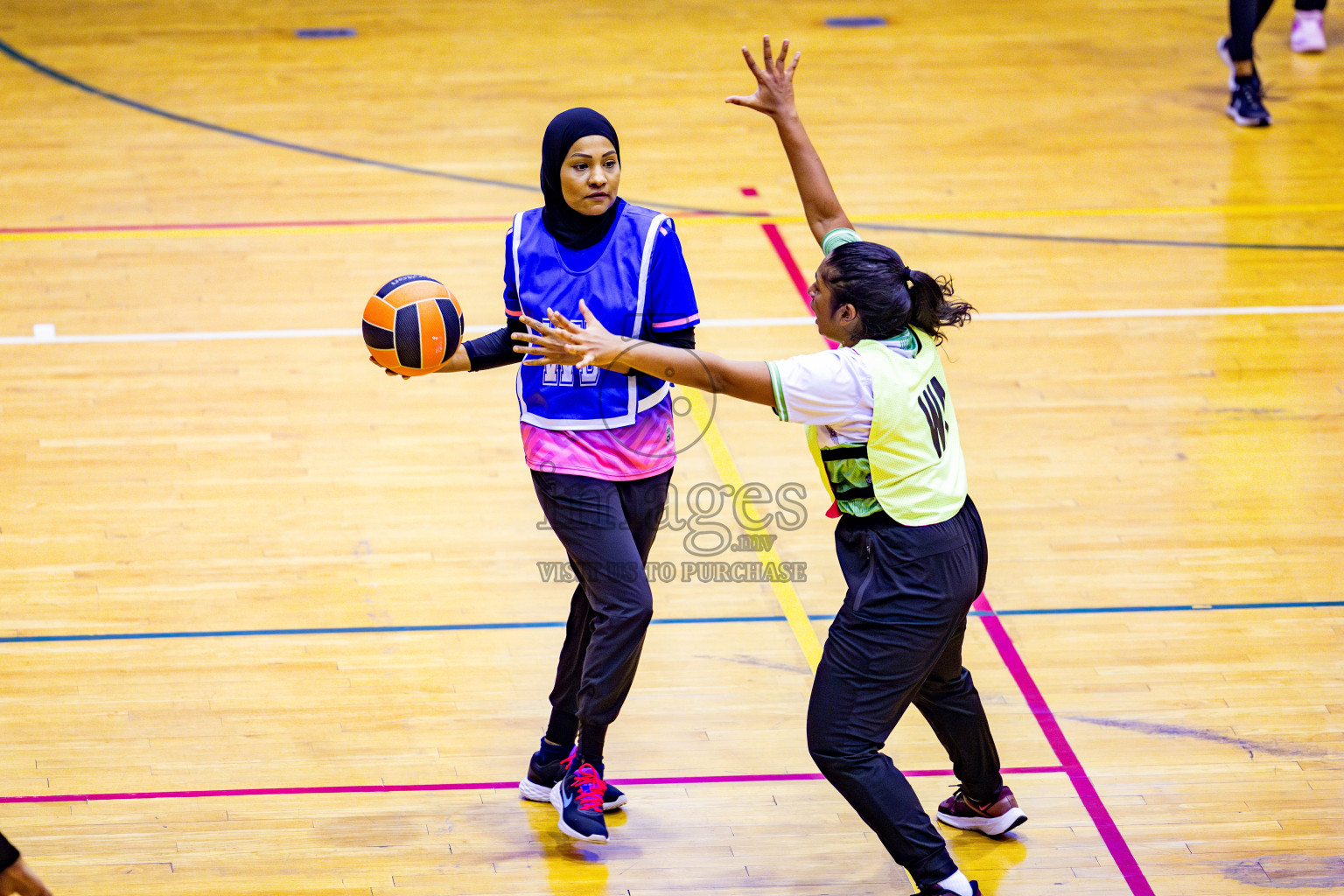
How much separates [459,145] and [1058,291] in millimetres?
4169

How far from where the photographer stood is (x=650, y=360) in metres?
3.28

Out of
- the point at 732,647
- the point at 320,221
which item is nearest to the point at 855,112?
the point at 320,221

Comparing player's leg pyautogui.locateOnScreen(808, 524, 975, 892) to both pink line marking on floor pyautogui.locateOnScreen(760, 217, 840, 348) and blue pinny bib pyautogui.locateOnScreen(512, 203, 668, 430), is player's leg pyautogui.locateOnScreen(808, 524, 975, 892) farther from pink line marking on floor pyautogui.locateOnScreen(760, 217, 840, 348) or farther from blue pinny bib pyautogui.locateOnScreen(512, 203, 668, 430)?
pink line marking on floor pyautogui.locateOnScreen(760, 217, 840, 348)

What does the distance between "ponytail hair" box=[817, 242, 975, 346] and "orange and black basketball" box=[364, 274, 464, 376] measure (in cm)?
106

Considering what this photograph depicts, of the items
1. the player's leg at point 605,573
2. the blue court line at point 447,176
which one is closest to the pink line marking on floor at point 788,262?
the blue court line at point 447,176

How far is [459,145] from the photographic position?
375 inches

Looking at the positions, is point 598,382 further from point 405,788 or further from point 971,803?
point 971,803

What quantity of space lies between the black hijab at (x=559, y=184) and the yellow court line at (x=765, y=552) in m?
1.65

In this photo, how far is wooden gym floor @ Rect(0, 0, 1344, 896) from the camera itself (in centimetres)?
403

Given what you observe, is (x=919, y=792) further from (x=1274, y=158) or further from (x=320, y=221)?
(x=1274, y=158)

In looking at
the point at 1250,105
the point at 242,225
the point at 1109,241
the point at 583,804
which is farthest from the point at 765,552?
the point at 1250,105

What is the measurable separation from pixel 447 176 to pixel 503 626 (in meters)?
4.74

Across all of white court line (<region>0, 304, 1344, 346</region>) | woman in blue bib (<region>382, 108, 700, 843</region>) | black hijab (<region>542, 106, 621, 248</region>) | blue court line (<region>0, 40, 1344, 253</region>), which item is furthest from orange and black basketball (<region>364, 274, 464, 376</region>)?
blue court line (<region>0, 40, 1344, 253</region>)

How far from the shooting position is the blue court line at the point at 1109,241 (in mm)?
7988
